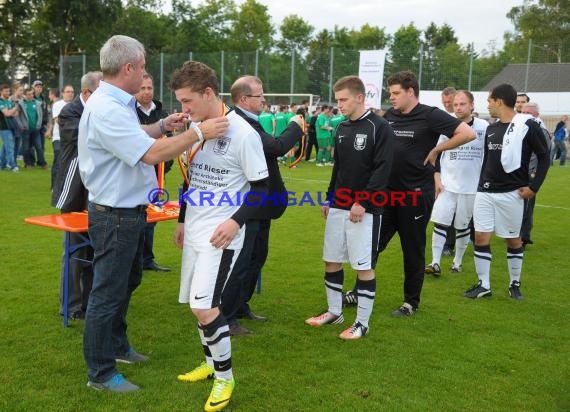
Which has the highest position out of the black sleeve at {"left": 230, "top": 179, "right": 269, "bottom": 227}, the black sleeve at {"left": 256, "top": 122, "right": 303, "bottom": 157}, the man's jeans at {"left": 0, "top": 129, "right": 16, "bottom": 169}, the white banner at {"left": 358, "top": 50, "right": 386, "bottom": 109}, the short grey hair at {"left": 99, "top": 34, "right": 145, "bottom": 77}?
the white banner at {"left": 358, "top": 50, "right": 386, "bottom": 109}

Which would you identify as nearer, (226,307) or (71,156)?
(226,307)

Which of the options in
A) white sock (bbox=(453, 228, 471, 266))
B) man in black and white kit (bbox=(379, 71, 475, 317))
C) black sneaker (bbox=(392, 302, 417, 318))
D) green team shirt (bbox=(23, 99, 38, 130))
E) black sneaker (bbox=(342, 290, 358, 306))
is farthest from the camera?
green team shirt (bbox=(23, 99, 38, 130))

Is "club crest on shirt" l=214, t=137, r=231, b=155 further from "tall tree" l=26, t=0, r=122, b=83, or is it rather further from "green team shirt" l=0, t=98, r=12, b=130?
"tall tree" l=26, t=0, r=122, b=83

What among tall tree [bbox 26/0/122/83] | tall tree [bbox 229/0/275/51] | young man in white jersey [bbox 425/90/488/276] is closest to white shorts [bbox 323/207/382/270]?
young man in white jersey [bbox 425/90/488/276]

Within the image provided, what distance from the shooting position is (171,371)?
13.6 feet

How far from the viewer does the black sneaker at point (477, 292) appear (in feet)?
20.3

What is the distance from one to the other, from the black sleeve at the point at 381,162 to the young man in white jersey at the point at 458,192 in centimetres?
256

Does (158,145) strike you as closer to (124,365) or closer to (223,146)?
(223,146)

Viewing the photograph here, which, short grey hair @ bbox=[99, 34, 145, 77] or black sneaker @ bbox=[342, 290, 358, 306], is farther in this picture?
black sneaker @ bbox=[342, 290, 358, 306]

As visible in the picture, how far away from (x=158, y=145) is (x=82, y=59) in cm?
3440

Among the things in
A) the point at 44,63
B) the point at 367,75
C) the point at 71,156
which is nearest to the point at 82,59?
the point at 44,63

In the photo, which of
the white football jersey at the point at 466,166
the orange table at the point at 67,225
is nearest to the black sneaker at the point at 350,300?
the orange table at the point at 67,225

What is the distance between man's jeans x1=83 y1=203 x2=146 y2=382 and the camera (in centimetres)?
350

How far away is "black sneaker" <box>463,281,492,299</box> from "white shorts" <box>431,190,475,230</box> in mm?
1112
